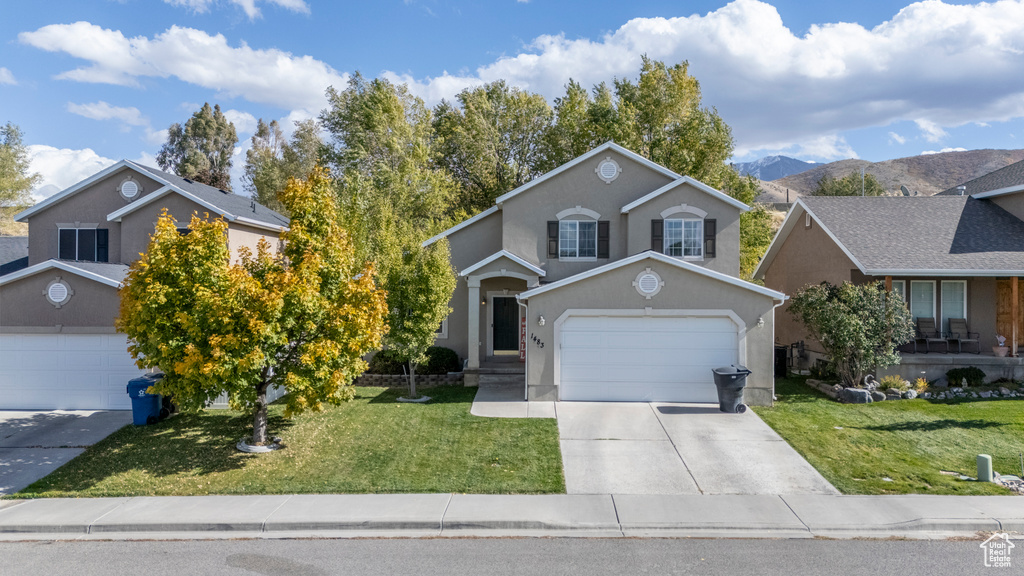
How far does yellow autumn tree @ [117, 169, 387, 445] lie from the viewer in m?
9.98

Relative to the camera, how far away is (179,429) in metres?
12.4

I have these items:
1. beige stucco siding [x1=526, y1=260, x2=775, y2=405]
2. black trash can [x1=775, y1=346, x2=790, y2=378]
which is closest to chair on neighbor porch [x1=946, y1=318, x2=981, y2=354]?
black trash can [x1=775, y1=346, x2=790, y2=378]

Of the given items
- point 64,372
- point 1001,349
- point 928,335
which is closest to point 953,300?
point 928,335

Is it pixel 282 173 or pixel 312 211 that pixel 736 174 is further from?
pixel 282 173

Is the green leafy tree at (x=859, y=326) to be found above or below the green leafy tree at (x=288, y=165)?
below

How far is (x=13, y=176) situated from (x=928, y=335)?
181 ft

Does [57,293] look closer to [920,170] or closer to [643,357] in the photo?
[643,357]

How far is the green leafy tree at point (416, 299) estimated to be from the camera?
49.0ft

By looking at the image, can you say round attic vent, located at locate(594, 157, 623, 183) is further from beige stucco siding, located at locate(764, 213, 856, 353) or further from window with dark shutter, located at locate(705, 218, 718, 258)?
beige stucco siding, located at locate(764, 213, 856, 353)

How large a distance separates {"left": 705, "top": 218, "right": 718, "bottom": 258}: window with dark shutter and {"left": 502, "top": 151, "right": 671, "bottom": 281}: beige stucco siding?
1851 millimetres

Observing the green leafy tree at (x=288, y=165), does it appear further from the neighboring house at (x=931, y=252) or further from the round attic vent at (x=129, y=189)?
the neighboring house at (x=931, y=252)

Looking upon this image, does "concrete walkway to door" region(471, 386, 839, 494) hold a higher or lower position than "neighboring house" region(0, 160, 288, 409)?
lower

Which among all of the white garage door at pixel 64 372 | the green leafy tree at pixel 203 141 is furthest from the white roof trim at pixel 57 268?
the green leafy tree at pixel 203 141

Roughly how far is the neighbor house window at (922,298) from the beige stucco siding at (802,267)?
7.65 feet
